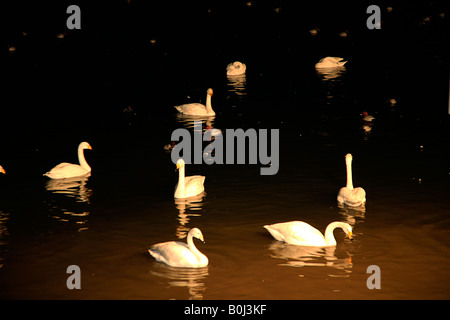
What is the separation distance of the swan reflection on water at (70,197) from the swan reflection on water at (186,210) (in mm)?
2039

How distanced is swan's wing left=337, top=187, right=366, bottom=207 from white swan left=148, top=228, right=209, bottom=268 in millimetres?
4624

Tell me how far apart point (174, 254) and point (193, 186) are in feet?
15.0

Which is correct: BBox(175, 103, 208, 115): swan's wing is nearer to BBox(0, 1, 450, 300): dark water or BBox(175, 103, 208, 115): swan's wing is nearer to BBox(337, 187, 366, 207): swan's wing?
BBox(0, 1, 450, 300): dark water

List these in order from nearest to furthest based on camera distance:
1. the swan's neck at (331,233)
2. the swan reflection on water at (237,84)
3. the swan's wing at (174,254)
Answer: the swan's wing at (174,254) < the swan's neck at (331,233) < the swan reflection on water at (237,84)

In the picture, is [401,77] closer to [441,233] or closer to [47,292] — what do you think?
[441,233]

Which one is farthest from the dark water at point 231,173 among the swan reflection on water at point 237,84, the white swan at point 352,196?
the white swan at point 352,196

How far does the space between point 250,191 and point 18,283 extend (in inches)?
274

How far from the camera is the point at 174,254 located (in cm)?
1323

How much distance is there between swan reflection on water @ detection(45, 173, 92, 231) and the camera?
53.1 feet

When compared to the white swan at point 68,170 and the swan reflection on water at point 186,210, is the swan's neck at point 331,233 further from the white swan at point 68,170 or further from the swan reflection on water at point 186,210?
the white swan at point 68,170

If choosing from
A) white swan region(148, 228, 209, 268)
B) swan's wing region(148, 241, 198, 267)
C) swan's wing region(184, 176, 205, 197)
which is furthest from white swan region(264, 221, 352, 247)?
swan's wing region(184, 176, 205, 197)

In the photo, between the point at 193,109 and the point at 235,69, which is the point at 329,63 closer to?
the point at 235,69

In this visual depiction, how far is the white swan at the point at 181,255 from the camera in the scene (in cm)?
1316

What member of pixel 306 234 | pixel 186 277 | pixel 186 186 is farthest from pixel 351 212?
pixel 186 277
